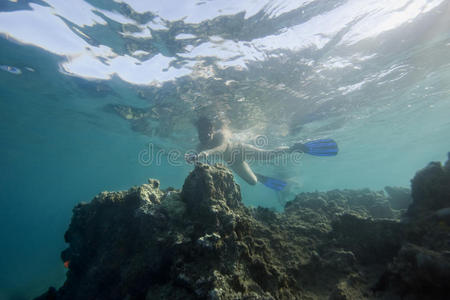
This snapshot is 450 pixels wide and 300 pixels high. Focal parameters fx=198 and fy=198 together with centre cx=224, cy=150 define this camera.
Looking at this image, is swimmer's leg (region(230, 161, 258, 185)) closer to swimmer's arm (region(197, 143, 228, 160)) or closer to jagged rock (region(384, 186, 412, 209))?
swimmer's arm (region(197, 143, 228, 160))

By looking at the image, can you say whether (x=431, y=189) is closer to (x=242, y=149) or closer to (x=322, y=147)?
(x=322, y=147)

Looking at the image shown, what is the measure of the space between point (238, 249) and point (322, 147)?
7038 millimetres

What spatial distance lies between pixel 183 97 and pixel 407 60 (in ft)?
44.5

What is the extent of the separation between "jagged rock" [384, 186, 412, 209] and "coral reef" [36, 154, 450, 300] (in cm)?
658

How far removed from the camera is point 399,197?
9000 millimetres

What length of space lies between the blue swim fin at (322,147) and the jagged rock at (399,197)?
4.00m

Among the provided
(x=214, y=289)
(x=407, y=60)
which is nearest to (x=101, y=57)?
(x=214, y=289)

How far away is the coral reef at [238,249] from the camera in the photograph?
242 cm

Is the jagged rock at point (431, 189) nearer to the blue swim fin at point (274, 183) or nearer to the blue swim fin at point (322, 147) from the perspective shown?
the blue swim fin at point (322, 147)

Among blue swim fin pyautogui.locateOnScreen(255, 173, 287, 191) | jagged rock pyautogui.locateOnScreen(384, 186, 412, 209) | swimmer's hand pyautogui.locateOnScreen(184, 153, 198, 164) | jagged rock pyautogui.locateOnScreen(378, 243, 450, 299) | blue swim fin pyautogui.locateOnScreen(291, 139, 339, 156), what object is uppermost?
blue swim fin pyautogui.locateOnScreen(291, 139, 339, 156)

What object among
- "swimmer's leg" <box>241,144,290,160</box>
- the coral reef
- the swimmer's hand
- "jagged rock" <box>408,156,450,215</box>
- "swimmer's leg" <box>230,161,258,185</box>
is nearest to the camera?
the coral reef

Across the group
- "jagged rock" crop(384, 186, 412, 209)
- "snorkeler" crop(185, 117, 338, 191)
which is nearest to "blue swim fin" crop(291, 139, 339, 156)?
"snorkeler" crop(185, 117, 338, 191)

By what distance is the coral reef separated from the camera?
7.95ft

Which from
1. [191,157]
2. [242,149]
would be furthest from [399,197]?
[191,157]
